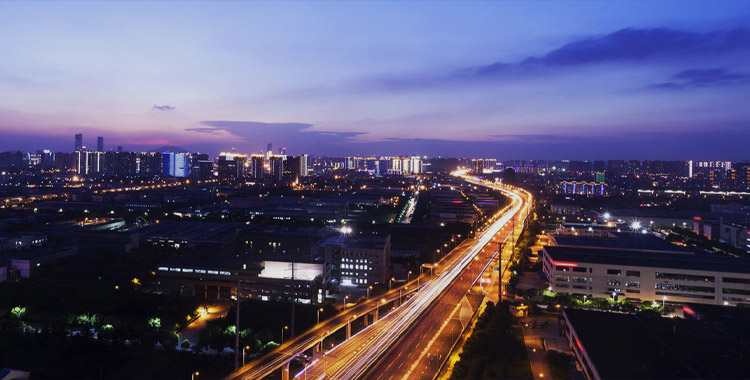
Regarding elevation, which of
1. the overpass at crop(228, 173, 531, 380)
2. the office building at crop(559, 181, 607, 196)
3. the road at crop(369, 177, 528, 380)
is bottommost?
the road at crop(369, 177, 528, 380)

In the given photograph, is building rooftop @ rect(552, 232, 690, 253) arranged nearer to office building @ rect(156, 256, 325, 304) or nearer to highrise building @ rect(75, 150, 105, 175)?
office building @ rect(156, 256, 325, 304)

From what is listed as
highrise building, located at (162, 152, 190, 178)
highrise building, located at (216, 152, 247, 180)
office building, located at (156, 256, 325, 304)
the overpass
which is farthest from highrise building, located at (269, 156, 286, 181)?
office building, located at (156, 256, 325, 304)

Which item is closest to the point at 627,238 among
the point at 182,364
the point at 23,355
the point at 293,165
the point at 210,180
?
the point at 182,364

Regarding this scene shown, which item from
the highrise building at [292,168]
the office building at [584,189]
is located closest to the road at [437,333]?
the office building at [584,189]

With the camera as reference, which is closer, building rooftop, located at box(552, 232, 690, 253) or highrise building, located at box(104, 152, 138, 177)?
building rooftop, located at box(552, 232, 690, 253)

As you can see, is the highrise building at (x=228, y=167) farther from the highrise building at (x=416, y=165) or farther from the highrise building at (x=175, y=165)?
the highrise building at (x=416, y=165)

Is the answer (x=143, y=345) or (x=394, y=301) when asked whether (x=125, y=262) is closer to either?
(x=143, y=345)
